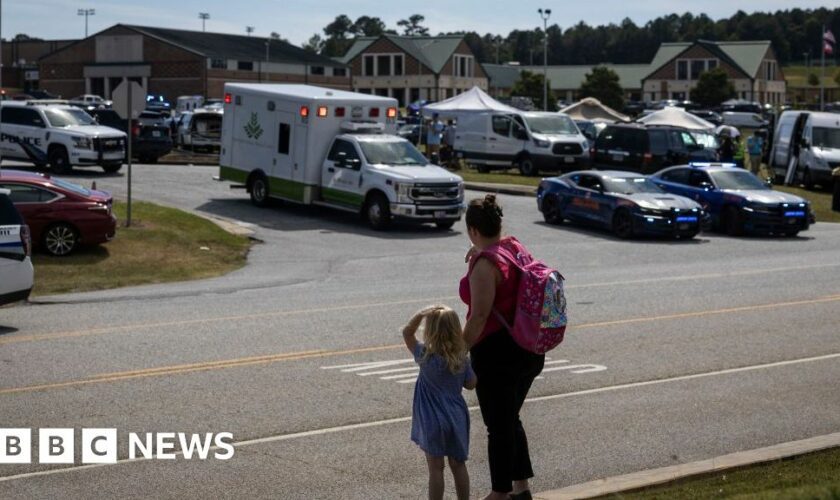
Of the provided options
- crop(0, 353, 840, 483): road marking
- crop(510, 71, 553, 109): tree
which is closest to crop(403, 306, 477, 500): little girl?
crop(0, 353, 840, 483): road marking

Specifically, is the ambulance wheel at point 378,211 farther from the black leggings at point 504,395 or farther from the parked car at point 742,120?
the parked car at point 742,120

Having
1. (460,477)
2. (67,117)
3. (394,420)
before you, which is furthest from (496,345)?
(67,117)

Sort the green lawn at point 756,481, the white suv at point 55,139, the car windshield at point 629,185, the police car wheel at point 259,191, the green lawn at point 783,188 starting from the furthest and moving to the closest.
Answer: the white suv at point 55,139 → the green lawn at point 783,188 → the police car wheel at point 259,191 → the car windshield at point 629,185 → the green lawn at point 756,481

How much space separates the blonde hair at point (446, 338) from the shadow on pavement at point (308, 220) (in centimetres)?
2105

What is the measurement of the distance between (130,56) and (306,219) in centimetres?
7740

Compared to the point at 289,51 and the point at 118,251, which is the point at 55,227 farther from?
the point at 289,51

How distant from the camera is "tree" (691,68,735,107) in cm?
10829

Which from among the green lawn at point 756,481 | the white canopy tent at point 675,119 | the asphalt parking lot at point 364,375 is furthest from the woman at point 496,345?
Result: the white canopy tent at point 675,119

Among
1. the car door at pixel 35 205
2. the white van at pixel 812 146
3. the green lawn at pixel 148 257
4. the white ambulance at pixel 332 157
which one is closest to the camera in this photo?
the green lawn at pixel 148 257

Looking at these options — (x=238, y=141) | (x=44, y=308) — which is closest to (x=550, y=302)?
(x=44, y=308)

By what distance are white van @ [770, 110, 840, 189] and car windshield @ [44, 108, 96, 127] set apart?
22053 mm

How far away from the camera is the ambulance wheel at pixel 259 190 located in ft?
105

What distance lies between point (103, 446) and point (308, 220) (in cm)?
2168

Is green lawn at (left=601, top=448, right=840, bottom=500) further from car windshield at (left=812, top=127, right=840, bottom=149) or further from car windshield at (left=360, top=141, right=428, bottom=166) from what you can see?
car windshield at (left=812, top=127, right=840, bottom=149)
